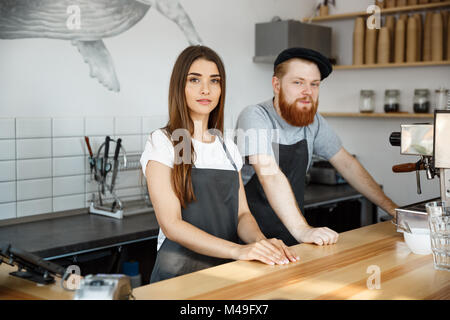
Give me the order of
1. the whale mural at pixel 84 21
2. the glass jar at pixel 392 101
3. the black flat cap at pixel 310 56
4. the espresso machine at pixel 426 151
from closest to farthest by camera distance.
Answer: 1. the espresso machine at pixel 426 151
2. the black flat cap at pixel 310 56
3. the whale mural at pixel 84 21
4. the glass jar at pixel 392 101

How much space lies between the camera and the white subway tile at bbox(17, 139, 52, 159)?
10.0ft

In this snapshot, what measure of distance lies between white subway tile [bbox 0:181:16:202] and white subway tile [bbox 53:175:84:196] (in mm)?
250

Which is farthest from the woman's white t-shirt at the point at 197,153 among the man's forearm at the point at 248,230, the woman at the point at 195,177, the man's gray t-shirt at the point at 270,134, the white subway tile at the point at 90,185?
the white subway tile at the point at 90,185

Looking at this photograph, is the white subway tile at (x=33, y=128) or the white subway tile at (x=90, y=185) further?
the white subway tile at (x=90, y=185)

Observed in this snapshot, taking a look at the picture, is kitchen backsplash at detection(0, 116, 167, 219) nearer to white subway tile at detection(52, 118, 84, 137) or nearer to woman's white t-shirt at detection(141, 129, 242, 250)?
white subway tile at detection(52, 118, 84, 137)

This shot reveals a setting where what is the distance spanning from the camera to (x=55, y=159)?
320 centimetres

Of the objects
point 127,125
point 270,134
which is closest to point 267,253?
point 270,134

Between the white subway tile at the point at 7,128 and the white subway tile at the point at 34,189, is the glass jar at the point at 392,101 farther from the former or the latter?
the white subway tile at the point at 7,128

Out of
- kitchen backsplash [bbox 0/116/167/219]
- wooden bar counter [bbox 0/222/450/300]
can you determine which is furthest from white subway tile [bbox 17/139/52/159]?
wooden bar counter [bbox 0/222/450/300]

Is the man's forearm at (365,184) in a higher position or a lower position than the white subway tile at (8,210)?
higher

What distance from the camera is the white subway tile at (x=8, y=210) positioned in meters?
3.00

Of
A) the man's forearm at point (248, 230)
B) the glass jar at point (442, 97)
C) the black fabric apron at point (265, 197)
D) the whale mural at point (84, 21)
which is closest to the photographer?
the man's forearm at point (248, 230)

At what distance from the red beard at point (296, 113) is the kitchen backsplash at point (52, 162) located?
123 centimetres
